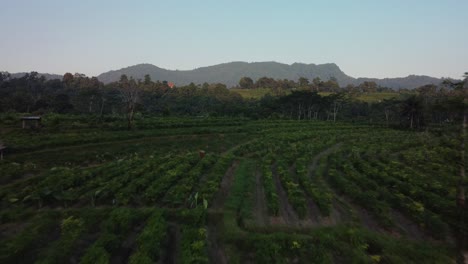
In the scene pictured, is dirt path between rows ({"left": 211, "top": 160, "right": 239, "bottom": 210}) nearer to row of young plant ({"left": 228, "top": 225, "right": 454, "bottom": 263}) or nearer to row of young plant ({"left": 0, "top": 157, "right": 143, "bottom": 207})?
row of young plant ({"left": 228, "top": 225, "right": 454, "bottom": 263})

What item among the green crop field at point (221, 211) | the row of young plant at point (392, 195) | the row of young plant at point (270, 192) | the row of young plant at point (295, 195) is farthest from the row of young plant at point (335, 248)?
the row of young plant at point (270, 192)

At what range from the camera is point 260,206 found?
15688 millimetres

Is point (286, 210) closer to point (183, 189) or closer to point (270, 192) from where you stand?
point (270, 192)

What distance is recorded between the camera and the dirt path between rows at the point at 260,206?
1397 cm

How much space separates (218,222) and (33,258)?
24.8 feet

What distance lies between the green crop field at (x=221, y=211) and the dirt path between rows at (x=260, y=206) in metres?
0.06

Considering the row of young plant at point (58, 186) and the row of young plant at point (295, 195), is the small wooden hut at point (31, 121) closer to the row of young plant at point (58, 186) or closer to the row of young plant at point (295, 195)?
the row of young plant at point (58, 186)

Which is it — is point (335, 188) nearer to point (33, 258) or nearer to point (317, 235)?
point (317, 235)

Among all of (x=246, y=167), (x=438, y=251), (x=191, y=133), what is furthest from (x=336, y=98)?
(x=438, y=251)

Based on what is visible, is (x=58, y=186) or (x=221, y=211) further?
(x=58, y=186)

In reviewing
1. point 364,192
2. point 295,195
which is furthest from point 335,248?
point 364,192

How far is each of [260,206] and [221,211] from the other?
98.6 inches

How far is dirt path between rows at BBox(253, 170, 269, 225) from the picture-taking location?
14.0m

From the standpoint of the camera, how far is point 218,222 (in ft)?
44.5
